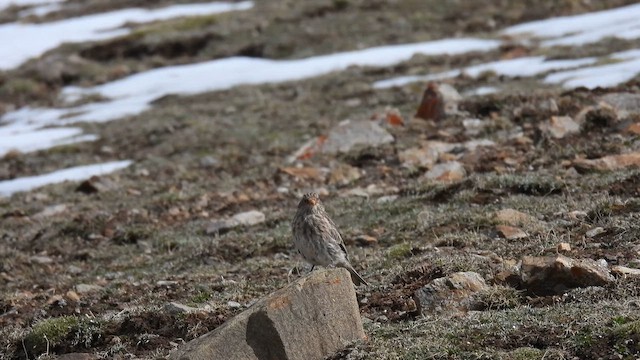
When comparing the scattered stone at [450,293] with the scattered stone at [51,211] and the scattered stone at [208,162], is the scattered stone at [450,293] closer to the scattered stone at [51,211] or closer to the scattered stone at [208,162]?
the scattered stone at [51,211]

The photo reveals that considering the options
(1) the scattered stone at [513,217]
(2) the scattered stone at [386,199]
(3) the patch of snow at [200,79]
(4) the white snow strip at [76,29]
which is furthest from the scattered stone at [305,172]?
(4) the white snow strip at [76,29]

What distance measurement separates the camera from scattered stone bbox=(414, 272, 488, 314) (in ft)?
28.7

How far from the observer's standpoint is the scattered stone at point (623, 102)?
1703 cm

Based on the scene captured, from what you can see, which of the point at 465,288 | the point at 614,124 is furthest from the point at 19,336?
the point at 614,124

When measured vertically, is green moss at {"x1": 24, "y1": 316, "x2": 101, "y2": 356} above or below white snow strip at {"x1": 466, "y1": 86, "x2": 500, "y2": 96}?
above

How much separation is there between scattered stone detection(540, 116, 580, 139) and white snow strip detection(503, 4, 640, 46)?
32.9 ft

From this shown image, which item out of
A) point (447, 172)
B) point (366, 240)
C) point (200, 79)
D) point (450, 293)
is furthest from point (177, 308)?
point (200, 79)

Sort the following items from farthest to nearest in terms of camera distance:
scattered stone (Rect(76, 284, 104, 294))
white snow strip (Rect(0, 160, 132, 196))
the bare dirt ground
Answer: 1. white snow strip (Rect(0, 160, 132, 196))
2. scattered stone (Rect(76, 284, 104, 294))
3. the bare dirt ground

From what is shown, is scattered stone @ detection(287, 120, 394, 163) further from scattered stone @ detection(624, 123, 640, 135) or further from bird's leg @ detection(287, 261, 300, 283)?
bird's leg @ detection(287, 261, 300, 283)

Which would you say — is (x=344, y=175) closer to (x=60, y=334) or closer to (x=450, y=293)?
(x=60, y=334)

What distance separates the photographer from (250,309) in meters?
7.89

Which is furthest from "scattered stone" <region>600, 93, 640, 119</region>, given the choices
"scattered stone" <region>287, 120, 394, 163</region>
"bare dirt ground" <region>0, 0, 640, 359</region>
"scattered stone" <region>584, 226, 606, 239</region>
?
"scattered stone" <region>584, 226, 606, 239</region>

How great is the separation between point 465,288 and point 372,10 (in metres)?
30.1

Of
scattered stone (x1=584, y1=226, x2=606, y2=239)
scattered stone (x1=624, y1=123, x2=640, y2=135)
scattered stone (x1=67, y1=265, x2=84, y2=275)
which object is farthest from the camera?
scattered stone (x1=624, y1=123, x2=640, y2=135)
